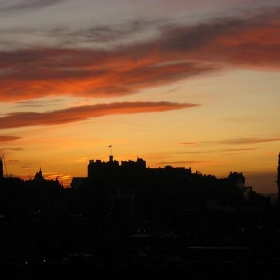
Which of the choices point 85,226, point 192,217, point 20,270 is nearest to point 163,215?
point 192,217

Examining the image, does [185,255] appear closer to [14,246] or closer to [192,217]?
[14,246]

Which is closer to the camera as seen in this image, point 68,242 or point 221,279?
point 221,279

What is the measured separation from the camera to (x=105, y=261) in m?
80.0

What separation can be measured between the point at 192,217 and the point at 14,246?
5777 cm

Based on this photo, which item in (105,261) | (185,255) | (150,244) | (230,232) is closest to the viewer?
(105,261)

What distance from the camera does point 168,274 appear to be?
2741 inches

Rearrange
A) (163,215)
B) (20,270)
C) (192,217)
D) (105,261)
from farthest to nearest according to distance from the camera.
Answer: (163,215) → (192,217) → (105,261) → (20,270)

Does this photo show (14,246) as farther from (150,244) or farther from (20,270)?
(20,270)

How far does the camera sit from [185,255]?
282 feet

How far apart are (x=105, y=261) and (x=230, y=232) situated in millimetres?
45800

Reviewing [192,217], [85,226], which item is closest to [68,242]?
[85,226]

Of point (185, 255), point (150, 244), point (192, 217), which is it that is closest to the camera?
point (185, 255)

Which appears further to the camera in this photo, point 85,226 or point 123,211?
point 123,211

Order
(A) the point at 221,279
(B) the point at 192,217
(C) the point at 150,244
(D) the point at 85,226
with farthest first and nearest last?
(B) the point at 192,217, (D) the point at 85,226, (C) the point at 150,244, (A) the point at 221,279
